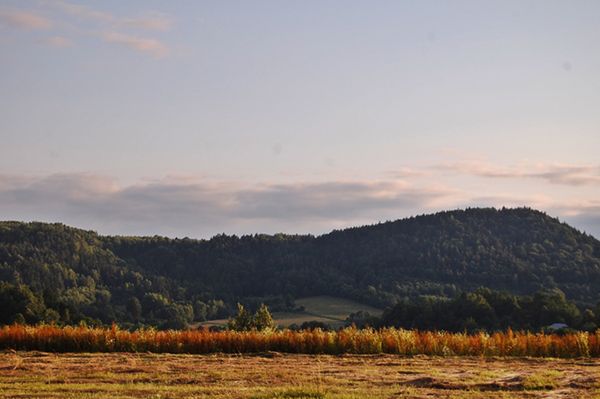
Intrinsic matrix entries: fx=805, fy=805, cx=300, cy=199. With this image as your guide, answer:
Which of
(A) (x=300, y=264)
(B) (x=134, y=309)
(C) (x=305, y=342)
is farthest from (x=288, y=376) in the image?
(A) (x=300, y=264)

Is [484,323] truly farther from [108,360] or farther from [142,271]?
[142,271]

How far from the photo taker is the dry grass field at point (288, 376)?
59.2 ft

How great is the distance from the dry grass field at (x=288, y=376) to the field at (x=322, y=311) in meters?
98.2

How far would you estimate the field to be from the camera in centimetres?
13075

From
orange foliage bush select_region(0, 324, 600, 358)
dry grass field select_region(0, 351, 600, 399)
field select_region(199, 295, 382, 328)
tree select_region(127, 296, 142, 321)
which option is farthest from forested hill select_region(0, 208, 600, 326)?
dry grass field select_region(0, 351, 600, 399)

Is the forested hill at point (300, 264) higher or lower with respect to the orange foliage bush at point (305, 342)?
higher

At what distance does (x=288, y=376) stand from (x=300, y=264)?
509ft

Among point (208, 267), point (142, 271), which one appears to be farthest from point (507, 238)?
point (142, 271)

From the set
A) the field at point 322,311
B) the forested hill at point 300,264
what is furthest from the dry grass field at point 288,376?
the field at point 322,311

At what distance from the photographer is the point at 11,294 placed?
72.3m

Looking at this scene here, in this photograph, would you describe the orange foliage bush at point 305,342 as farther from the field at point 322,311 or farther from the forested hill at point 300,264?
the field at point 322,311

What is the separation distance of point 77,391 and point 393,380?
7848 mm

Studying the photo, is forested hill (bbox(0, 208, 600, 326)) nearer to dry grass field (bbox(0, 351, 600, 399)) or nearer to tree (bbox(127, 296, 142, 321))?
tree (bbox(127, 296, 142, 321))

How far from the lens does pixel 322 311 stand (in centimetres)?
14150
